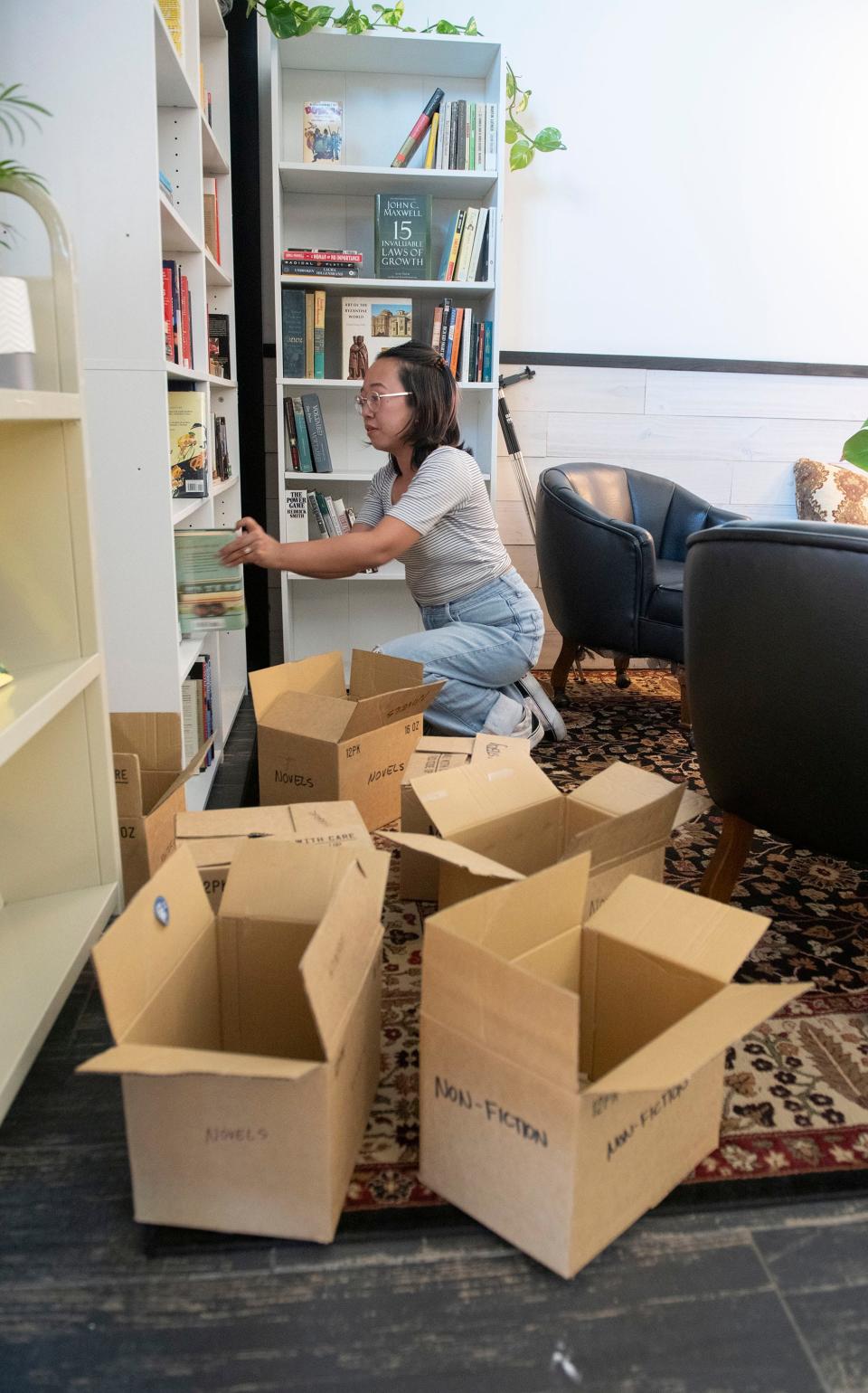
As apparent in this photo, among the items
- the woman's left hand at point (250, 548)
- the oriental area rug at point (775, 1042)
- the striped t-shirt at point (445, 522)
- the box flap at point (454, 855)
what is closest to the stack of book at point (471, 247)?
the striped t-shirt at point (445, 522)

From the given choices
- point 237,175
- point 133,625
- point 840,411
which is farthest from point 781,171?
point 133,625

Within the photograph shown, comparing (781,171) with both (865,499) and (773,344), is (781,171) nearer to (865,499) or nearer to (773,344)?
(773,344)

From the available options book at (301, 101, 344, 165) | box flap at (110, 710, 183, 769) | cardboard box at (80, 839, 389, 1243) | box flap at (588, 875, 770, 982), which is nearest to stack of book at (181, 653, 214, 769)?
box flap at (110, 710, 183, 769)

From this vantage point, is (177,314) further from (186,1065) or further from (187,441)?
(186,1065)

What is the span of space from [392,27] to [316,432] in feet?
4.31

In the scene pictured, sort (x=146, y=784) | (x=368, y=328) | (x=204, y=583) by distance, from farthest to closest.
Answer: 1. (x=368, y=328)
2. (x=204, y=583)
3. (x=146, y=784)

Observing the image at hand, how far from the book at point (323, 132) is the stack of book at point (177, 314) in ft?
3.70

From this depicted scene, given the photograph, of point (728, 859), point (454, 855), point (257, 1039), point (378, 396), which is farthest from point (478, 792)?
point (378, 396)

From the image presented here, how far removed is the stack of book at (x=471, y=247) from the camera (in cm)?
341

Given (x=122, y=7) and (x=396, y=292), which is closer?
(x=122, y=7)

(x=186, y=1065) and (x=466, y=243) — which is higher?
(x=466, y=243)

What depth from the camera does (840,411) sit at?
13.1 feet

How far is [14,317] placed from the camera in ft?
4.39

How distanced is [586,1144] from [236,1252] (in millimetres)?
388
